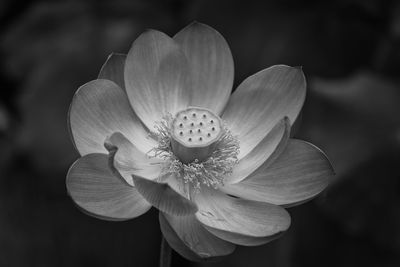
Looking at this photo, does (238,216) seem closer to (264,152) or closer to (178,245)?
(264,152)

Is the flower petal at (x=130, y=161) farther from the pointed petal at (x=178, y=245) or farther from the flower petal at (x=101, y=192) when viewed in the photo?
the pointed petal at (x=178, y=245)

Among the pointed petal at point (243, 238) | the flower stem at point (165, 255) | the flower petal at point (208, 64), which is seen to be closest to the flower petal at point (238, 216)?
the pointed petal at point (243, 238)

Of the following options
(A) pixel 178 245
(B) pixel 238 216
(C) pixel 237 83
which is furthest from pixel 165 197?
(C) pixel 237 83

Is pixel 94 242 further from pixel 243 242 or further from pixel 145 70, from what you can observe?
pixel 243 242

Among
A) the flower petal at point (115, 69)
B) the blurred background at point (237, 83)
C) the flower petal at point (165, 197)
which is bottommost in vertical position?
the blurred background at point (237, 83)

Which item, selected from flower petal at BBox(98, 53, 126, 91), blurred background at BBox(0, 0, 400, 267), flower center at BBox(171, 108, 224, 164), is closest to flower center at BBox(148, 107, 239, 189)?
flower center at BBox(171, 108, 224, 164)

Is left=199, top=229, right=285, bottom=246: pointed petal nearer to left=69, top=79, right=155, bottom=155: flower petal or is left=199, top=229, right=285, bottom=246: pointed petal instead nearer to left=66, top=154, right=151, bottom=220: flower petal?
left=66, top=154, right=151, bottom=220: flower petal
